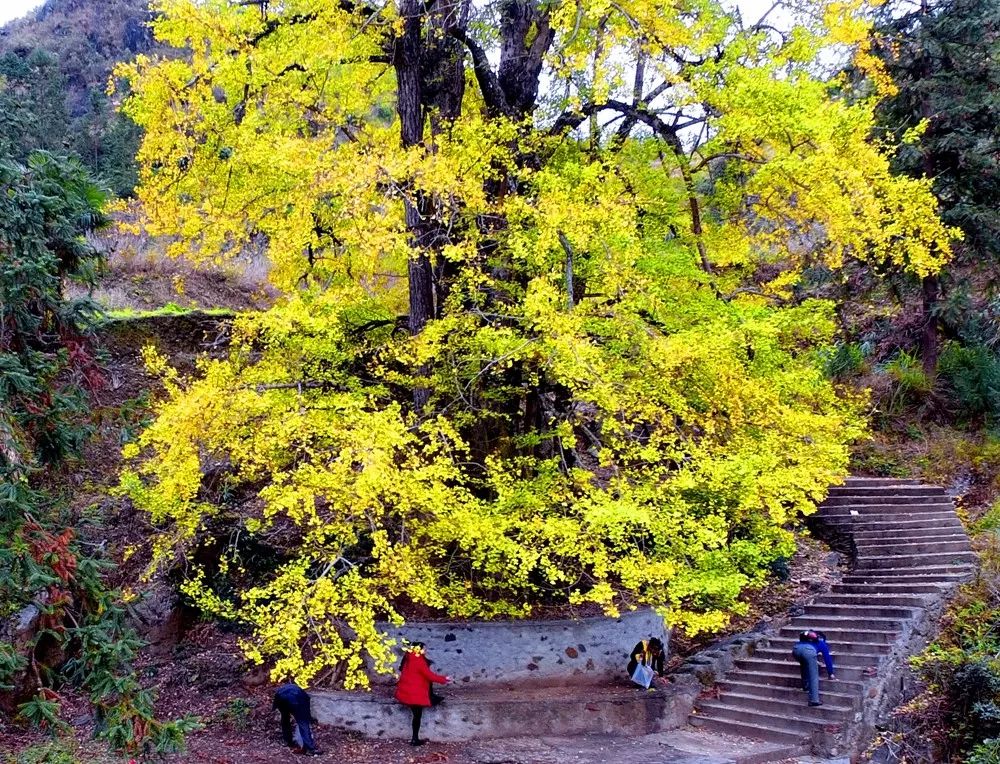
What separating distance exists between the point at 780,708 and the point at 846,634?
1.92 m

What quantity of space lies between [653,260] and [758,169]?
1722 mm

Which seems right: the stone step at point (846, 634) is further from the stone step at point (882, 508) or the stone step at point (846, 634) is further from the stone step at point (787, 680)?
the stone step at point (882, 508)

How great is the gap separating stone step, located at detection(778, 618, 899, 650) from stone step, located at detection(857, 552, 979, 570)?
207 cm

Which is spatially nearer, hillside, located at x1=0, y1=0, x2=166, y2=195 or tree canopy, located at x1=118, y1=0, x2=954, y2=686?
tree canopy, located at x1=118, y1=0, x2=954, y2=686

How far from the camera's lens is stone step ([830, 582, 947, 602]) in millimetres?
12555

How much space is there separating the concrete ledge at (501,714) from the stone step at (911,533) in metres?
6.24

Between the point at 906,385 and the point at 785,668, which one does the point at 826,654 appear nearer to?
the point at 785,668

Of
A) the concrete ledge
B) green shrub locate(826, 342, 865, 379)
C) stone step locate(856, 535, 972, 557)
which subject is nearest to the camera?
the concrete ledge

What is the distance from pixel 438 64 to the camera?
11.6 m

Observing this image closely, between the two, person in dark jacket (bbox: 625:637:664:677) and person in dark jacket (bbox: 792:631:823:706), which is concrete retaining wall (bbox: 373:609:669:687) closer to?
person in dark jacket (bbox: 625:637:664:677)

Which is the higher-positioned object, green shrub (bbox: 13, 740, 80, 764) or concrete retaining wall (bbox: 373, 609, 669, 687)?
concrete retaining wall (bbox: 373, 609, 669, 687)

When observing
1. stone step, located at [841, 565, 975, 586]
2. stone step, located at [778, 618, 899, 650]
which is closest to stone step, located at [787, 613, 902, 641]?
stone step, located at [778, 618, 899, 650]

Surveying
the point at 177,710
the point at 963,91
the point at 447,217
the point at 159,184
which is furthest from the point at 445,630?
the point at 963,91

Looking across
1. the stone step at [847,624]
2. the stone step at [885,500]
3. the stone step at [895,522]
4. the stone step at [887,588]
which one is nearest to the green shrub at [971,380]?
the stone step at [885,500]
